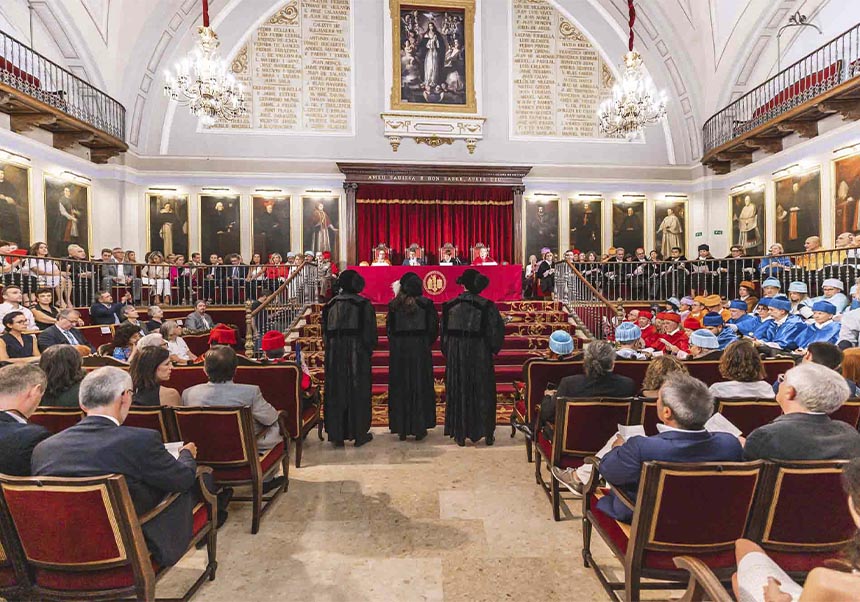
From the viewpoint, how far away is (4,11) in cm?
1001

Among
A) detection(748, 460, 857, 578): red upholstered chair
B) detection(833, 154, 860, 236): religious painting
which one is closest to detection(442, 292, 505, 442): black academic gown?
detection(748, 460, 857, 578): red upholstered chair

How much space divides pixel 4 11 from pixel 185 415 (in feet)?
38.3

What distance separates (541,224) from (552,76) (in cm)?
414

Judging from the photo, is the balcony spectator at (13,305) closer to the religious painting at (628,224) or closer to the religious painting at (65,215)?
the religious painting at (65,215)

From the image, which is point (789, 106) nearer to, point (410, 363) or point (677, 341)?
point (677, 341)

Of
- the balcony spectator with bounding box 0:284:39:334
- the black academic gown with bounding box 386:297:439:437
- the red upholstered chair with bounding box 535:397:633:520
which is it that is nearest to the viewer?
the red upholstered chair with bounding box 535:397:633:520

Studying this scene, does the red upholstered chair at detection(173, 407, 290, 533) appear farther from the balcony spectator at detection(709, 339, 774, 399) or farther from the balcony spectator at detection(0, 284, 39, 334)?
the balcony spectator at detection(0, 284, 39, 334)

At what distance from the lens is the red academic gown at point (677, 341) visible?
6551mm

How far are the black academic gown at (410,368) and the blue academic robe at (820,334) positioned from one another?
4.31m

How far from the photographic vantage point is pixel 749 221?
12844 millimetres

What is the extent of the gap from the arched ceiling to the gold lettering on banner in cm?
41

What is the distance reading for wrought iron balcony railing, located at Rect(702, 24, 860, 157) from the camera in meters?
9.44

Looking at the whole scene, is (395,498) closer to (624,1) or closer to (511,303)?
(511,303)

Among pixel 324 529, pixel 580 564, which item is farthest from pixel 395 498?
pixel 580 564
